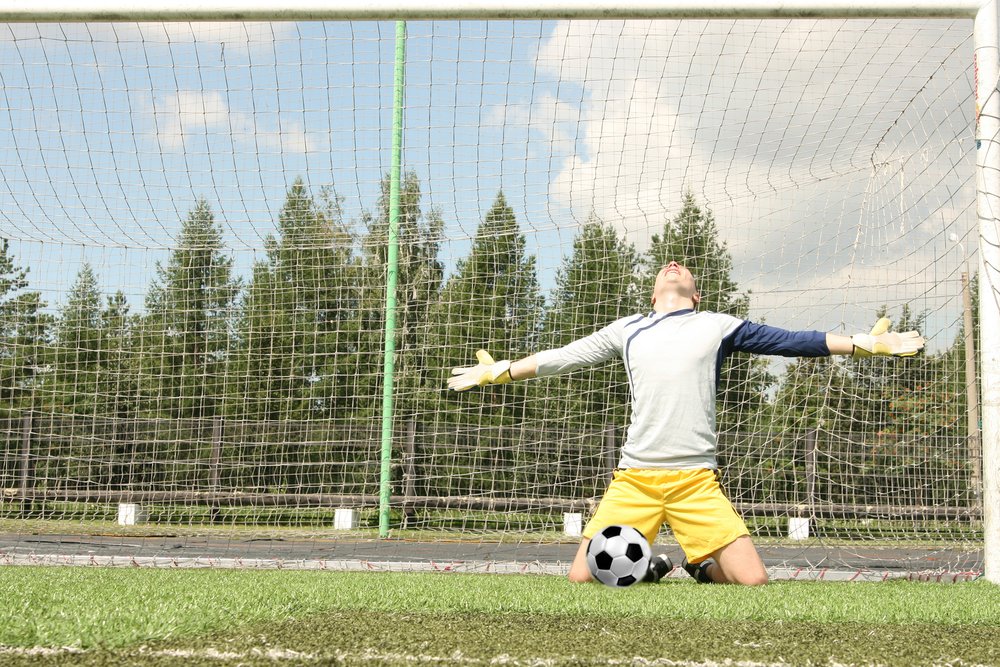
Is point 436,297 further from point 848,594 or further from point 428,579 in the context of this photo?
point 848,594

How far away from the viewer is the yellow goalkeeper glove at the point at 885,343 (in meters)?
4.51

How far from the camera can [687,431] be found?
4.57 meters

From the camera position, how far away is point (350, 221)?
8898 millimetres

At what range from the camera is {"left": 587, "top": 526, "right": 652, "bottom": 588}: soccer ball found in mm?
4297

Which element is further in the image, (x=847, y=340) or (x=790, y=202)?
(x=790, y=202)

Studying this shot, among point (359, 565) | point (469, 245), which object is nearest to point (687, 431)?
point (359, 565)

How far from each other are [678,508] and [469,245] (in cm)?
435

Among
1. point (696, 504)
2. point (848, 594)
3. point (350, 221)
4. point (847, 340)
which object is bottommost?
point (848, 594)

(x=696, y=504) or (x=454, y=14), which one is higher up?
(x=454, y=14)

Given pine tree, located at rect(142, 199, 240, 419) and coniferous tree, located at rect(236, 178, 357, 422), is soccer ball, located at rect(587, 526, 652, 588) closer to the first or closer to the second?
coniferous tree, located at rect(236, 178, 357, 422)

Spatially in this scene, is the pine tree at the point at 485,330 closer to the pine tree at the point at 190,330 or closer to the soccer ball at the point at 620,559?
the pine tree at the point at 190,330

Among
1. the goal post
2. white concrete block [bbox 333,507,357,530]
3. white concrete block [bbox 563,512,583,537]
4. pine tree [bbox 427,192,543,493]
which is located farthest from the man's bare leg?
white concrete block [bbox 333,507,357,530]

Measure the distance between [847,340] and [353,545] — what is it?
619 cm

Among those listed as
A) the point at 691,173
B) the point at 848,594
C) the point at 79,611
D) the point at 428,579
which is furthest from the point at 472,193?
the point at 79,611
